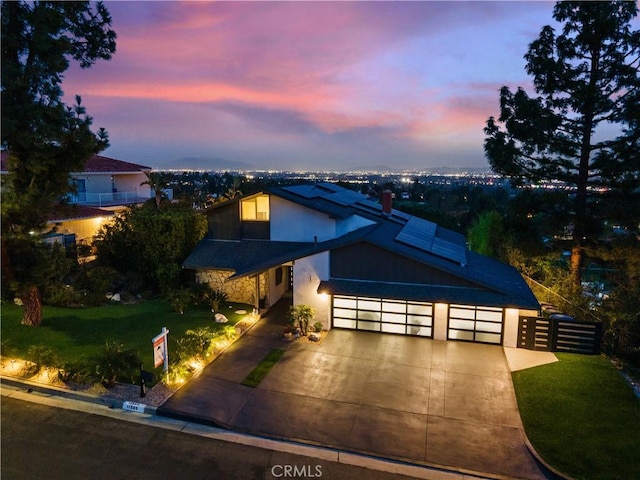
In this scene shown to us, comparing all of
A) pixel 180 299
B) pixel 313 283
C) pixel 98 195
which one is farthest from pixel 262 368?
pixel 98 195

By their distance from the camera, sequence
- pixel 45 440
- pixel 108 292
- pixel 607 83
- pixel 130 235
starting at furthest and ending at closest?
pixel 130 235
pixel 108 292
pixel 607 83
pixel 45 440

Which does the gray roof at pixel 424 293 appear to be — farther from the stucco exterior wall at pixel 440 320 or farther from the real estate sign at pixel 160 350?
the real estate sign at pixel 160 350

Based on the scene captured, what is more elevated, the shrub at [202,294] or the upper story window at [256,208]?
the upper story window at [256,208]

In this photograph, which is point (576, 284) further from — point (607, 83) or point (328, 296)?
point (328, 296)

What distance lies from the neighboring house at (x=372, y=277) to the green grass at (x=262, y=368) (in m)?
3.18

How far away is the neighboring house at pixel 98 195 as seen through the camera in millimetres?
26812

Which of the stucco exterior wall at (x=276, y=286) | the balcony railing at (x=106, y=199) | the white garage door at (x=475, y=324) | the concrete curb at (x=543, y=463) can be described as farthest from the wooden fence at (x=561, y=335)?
the balcony railing at (x=106, y=199)

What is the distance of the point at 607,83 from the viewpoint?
745 inches

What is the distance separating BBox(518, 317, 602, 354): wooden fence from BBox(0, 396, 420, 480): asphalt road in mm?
9432

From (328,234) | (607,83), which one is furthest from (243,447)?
(607,83)

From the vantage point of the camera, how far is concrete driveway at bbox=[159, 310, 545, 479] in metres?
9.89

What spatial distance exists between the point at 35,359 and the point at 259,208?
40.7 feet

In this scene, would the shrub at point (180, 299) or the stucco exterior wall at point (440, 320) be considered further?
the shrub at point (180, 299)

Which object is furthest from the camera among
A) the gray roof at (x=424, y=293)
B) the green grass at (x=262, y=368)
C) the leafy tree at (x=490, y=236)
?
the leafy tree at (x=490, y=236)
